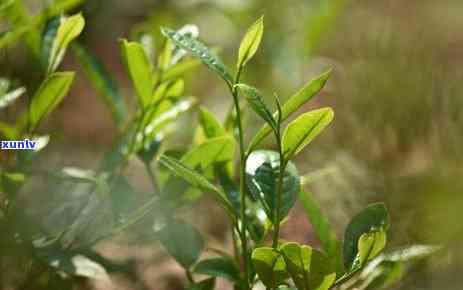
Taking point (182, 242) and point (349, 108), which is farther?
point (349, 108)

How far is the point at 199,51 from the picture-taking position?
2.09ft

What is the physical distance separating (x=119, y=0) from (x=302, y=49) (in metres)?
0.67

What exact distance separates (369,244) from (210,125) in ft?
0.69

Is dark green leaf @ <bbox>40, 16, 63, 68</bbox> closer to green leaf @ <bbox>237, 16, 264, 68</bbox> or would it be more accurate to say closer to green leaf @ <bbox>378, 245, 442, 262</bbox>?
green leaf @ <bbox>237, 16, 264, 68</bbox>

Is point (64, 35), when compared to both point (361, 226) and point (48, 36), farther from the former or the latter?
point (361, 226)

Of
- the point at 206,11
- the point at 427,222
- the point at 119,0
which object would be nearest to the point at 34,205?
the point at 427,222

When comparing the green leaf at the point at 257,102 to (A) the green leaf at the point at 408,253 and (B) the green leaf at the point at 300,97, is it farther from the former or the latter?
(A) the green leaf at the point at 408,253

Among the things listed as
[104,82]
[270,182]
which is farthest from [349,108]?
[270,182]

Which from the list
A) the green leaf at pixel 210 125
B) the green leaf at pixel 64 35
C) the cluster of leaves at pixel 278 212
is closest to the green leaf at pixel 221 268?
the cluster of leaves at pixel 278 212

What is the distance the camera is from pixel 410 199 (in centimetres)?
97

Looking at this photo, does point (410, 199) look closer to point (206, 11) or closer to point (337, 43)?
point (337, 43)

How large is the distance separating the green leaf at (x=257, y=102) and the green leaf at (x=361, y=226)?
0.11 meters

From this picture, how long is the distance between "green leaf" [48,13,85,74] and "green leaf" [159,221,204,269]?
0.58ft

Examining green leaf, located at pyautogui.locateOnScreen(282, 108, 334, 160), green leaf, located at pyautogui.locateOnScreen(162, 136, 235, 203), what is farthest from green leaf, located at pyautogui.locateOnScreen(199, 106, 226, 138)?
green leaf, located at pyautogui.locateOnScreen(282, 108, 334, 160)
